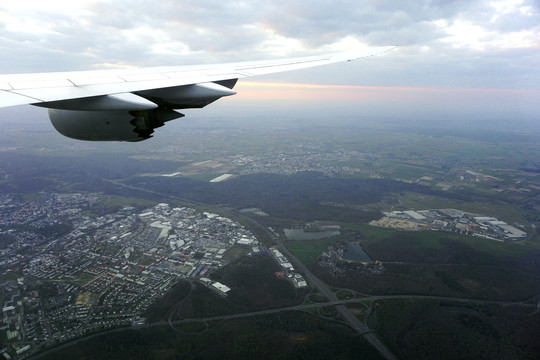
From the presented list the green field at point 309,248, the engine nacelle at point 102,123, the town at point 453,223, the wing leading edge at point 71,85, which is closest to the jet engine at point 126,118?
the engine nacelle at point 102,123

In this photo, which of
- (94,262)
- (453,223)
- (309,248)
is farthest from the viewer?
(453,223)

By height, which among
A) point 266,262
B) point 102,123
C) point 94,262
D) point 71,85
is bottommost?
point 266,262

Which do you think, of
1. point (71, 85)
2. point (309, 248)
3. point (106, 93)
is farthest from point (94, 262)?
point (106, 93)

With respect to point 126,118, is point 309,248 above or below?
below

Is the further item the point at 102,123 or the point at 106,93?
the point at 102,123

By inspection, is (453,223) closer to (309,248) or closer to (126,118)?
(309,248)

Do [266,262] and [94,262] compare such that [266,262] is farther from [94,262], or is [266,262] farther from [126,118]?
[126,118]

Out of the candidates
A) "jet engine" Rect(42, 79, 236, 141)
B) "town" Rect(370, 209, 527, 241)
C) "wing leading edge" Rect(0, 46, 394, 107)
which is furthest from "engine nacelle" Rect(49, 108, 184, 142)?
"town" Rect(370, 209, 527, 241)

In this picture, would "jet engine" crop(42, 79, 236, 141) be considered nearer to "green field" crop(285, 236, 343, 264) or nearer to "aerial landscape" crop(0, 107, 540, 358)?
"aerial landscape" crop(0, 107, 540, 358)

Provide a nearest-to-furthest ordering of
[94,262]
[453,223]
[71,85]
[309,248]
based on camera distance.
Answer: [71,85] → [94,262] → [309,248] → [453,223]
